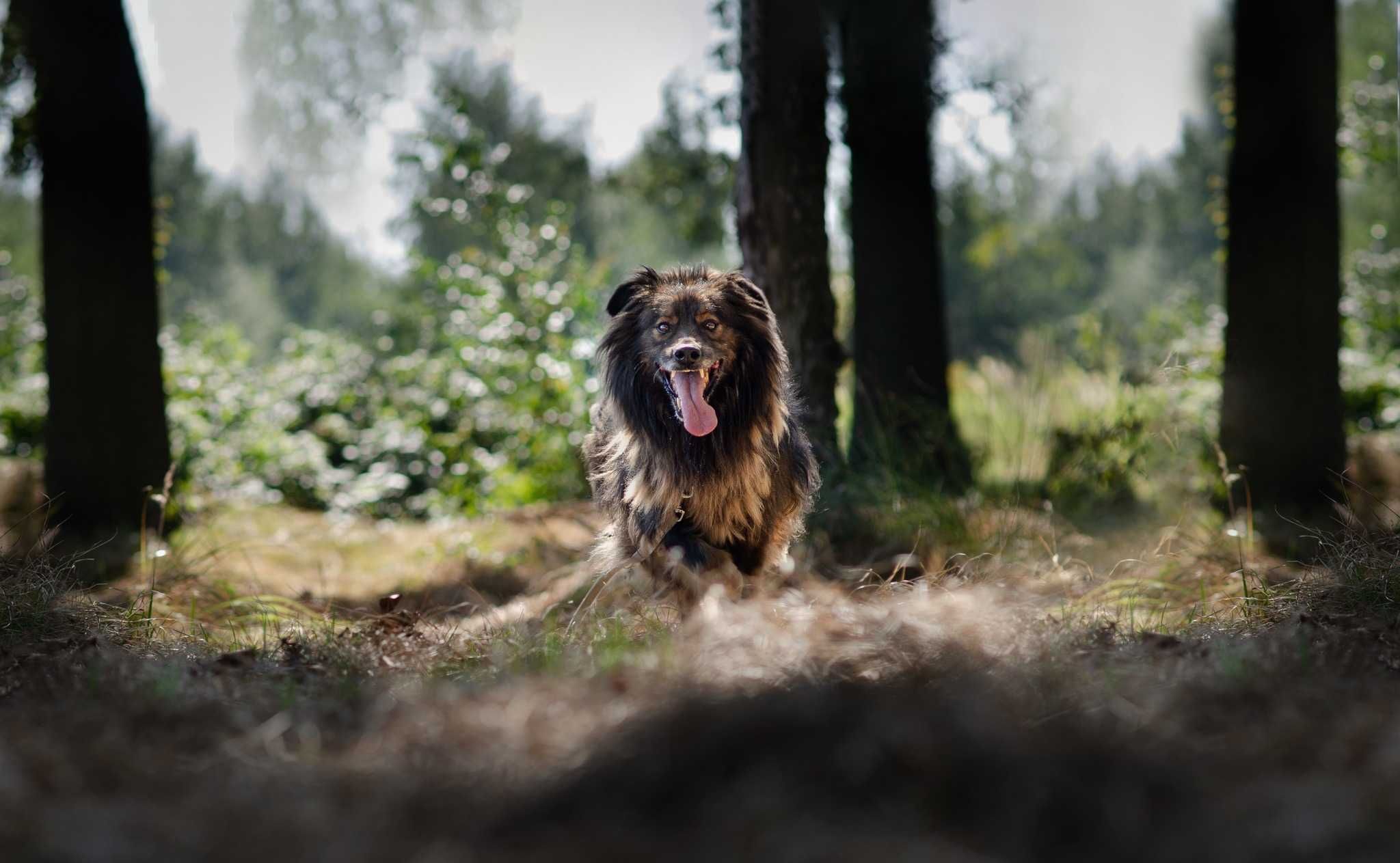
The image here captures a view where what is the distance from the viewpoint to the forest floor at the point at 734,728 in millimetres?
1869

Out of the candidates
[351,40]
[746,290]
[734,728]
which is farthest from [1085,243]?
[734,728]

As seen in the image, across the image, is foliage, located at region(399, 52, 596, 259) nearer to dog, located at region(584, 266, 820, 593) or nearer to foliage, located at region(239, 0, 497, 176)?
foliage, located at region(239, 0, 497, 176)

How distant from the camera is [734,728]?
7.25ft

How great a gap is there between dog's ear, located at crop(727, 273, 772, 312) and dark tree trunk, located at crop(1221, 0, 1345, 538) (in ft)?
11.7

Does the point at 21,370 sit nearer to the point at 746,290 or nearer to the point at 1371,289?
the point at 746,290

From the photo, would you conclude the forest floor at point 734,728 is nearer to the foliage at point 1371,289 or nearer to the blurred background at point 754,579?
the blurred background at point 754,579

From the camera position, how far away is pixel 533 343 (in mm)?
8594

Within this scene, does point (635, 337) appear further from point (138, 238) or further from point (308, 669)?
point (138, 238)

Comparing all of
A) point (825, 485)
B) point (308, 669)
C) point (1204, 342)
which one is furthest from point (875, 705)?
point (1204, 342)

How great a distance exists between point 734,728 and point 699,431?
7.01ft

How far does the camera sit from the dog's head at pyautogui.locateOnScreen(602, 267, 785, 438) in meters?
4.28

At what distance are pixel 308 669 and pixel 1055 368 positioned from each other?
262 inches

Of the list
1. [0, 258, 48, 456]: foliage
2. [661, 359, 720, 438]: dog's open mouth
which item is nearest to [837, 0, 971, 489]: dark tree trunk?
[661, 359, 720, 438]: dog's open mouth

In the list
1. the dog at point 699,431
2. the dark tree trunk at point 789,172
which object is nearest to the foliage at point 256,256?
the dark tree trunk at point 789,172
